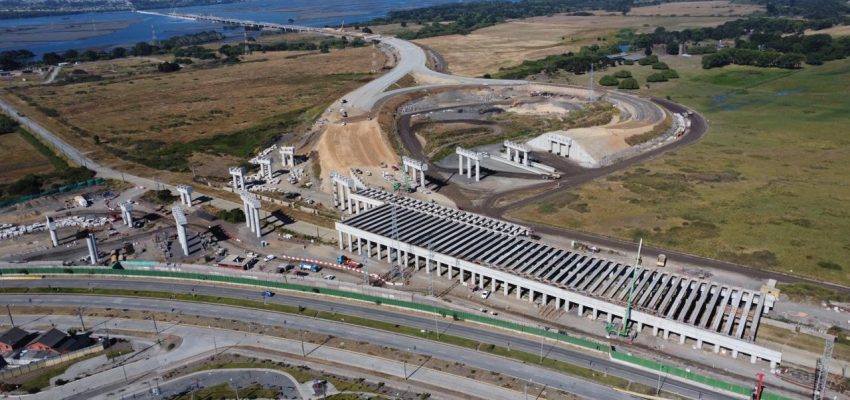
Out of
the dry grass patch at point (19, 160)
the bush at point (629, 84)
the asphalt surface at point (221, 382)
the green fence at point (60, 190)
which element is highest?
the bush at point (629, 84)

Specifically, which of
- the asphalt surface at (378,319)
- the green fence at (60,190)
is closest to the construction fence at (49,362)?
the asphalt surface at (378,319)

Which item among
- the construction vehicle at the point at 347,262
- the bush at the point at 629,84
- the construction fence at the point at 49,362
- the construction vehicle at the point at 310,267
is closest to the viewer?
the construction fence at the point at 49,362

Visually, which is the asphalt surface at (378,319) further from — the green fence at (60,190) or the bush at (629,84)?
the bush at (629,84)

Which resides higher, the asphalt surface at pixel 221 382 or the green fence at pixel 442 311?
the green fence at pixel 442 311

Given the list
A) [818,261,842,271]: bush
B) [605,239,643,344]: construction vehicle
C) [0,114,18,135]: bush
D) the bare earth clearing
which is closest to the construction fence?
[605,239,643,344]: construction vehicle

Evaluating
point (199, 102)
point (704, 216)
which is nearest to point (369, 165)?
point (704, 216)

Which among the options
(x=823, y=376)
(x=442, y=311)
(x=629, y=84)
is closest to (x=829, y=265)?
(x=823, y=376)

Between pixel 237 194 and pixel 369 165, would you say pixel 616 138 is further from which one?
pixel 237 194

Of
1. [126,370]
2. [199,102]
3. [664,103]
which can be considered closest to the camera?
[126,370]
